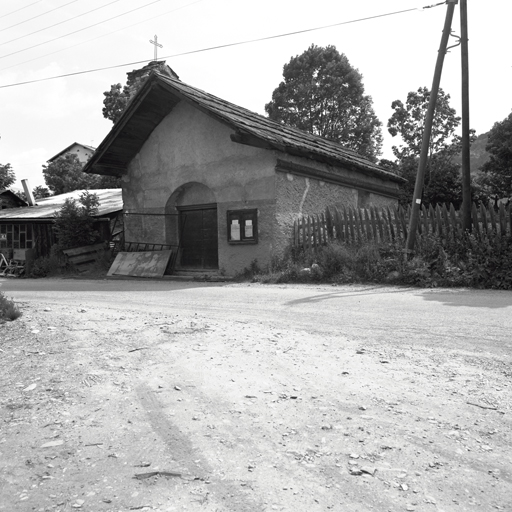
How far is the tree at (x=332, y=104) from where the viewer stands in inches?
1439

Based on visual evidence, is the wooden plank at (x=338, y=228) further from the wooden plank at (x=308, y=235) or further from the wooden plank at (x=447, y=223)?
the wooden plank at (x=447, y=223)

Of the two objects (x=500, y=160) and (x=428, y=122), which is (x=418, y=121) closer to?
(x=500, y=160)

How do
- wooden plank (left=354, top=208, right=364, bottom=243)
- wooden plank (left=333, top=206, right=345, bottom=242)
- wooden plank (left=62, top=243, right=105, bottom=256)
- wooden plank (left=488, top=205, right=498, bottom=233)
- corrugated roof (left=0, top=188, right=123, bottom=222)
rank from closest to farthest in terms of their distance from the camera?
1. wooden plank (left=488, top=205, right=498, bottom=233)
2. wooden plank (left=354, top=208, right=364, bottom=243)
3. wooden plank (left=333, top=206, right=345, bottom=242)
4. wooden plank (left=62, top=243, right=105, bottom=256)
5. corrugated roof (left=0, top=188, right=123, bottom=222)

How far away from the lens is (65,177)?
151ft

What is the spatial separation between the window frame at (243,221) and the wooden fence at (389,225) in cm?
120

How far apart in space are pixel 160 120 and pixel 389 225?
9.24 metres

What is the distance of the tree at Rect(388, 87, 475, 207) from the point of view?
1206 inches

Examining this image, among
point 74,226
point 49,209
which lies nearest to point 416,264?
point 74,226

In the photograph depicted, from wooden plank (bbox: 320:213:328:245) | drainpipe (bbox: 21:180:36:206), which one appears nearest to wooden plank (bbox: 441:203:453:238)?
wooden plank (bbox: 320:213:328:245)

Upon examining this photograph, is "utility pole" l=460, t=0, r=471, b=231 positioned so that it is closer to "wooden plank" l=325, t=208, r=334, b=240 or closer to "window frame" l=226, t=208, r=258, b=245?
"wooden plank" l=325, t=208, r=334, b=240

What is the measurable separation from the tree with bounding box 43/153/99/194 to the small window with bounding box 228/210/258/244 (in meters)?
32.3

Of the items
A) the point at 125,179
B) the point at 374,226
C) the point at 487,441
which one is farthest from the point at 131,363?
the point at 125,179

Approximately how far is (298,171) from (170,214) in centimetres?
504

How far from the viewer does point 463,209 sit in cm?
1146
